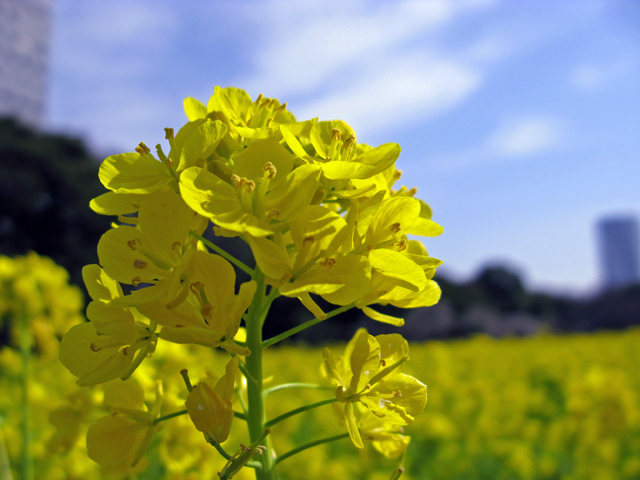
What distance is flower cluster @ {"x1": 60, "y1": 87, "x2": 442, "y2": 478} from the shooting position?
817 millimetres

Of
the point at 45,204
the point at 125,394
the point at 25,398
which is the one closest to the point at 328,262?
the point at 125,394

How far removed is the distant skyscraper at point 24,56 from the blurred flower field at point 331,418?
2110 cm

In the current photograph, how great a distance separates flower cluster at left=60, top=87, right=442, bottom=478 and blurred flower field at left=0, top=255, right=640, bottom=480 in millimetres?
229

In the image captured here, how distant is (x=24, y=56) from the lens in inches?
868

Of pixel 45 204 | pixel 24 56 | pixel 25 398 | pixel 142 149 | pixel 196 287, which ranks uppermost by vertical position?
pixel 24 56

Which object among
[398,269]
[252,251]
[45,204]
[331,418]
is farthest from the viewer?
[45,204]

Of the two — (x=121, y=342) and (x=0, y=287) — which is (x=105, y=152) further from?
(x=121, y=342)

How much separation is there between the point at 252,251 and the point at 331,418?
4.14 metres

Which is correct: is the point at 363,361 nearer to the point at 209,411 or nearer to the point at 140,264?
the point at 209,411

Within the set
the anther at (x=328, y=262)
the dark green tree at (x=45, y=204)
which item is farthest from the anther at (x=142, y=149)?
the dark green tree at (x=45, y=204)

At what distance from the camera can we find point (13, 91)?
71.0 feet

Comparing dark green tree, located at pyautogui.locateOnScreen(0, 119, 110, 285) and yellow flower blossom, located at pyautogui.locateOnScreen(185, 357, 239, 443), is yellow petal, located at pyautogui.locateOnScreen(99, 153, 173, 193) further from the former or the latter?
dark green tree, located at pyautogui.locateOnScreen(0, 119, 110, 285)

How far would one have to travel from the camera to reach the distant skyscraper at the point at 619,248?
103 metres

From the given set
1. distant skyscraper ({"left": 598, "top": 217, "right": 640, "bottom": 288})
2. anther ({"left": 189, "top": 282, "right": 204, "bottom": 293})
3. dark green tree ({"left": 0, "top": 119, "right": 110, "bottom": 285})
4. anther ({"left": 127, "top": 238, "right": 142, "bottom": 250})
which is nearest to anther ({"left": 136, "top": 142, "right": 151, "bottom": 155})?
anther ({"left": 127, "top": 238, "right": 142, "bottom": 250})
